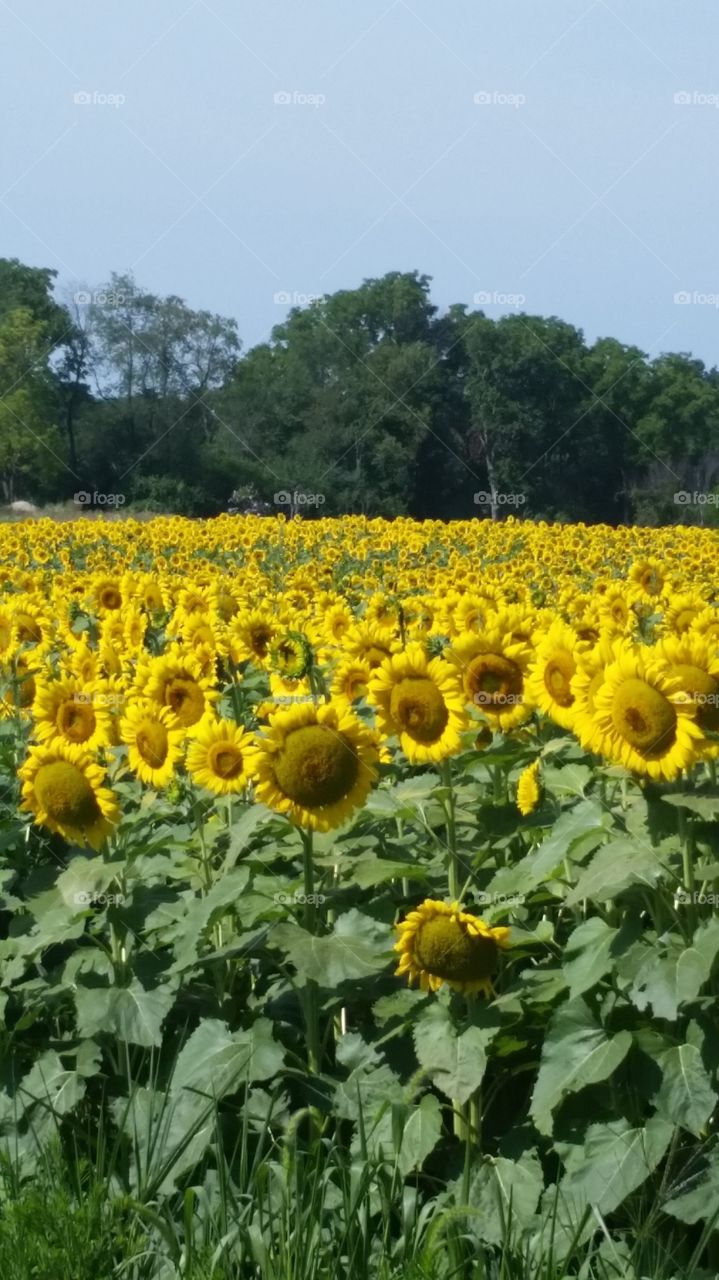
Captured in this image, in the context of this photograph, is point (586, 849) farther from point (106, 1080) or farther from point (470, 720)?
point (106, 1080)

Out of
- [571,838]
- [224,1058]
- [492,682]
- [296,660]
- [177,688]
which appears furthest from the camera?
[177,688]

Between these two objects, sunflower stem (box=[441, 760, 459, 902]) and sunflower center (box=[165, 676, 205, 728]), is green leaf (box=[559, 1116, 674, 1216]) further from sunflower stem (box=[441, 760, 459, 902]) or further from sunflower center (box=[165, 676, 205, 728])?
sunflower center (box=[165, 676, 205, 728])

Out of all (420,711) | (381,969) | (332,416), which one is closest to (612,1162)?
(381,969)

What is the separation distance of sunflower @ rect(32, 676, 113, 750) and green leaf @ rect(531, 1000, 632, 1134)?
5.22 feet

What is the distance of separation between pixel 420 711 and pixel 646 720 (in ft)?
2.47

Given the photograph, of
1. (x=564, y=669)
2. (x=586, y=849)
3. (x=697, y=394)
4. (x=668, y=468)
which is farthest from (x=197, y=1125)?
(x=697, y=394)

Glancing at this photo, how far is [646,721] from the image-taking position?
12.3 ft

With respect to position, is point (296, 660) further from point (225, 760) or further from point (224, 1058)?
point (224, 1058)

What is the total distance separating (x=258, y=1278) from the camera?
345 cm

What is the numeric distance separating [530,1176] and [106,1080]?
→ 1.28 m

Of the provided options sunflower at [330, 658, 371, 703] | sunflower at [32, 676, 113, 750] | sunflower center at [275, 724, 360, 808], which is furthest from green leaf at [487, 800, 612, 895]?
sunflower at [32, 676, 113, 750]

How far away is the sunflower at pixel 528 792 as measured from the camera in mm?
4648

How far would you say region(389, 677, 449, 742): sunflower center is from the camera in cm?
433

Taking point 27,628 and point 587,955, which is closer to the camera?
point 587,955
